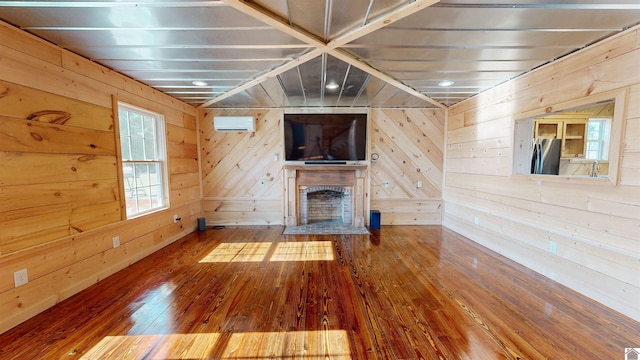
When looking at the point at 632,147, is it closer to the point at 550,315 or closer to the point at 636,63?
the point at 636,63

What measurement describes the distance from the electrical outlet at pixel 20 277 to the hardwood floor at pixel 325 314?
32 centimetres

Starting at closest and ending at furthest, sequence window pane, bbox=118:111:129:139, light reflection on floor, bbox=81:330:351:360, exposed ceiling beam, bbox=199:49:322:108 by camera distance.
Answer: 1. light reflection on floor, bbox=81:330:351:360
2. exposed ceiling beam, bbox=199:49:322:108
3. window pane, bbox=118:111:129:139

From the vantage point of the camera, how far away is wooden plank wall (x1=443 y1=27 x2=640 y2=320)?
6.37 feet

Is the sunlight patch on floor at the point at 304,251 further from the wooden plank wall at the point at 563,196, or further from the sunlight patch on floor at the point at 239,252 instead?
the wooden plank wall at the point at 563,196

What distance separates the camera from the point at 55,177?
213cm

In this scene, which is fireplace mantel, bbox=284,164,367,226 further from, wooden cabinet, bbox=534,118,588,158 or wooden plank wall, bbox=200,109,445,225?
wooden cabinet, bbox=534,118,588,158

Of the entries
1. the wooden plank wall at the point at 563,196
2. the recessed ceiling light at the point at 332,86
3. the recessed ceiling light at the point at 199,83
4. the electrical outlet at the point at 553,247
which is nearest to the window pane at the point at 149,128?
the recessed ceiling light at the point at 199,83

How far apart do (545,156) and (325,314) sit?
4.41m

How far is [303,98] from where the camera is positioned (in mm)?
3994

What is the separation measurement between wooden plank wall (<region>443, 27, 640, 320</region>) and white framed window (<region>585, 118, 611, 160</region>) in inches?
111

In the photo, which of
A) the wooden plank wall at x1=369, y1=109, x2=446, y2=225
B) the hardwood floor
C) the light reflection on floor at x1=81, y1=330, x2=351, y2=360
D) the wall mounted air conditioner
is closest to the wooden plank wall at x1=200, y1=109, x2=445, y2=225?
the wooden plank wall at x1=369, y1=109, x2=446, y2=225

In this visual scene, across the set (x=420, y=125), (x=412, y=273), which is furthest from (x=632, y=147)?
(x=420, y=125)

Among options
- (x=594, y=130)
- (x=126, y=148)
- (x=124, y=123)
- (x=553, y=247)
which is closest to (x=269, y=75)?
(x=124, y=123)

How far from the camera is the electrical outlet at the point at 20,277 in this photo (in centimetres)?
186
